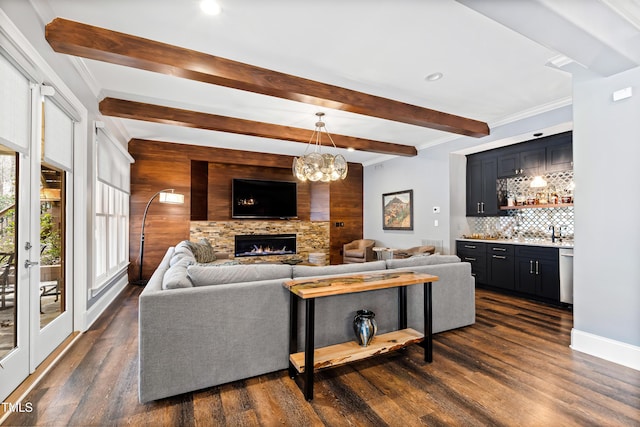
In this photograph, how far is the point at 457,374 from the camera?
230 cm

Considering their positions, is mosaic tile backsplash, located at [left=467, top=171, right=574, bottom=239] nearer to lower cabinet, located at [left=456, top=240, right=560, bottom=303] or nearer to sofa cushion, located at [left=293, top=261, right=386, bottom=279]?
lower cabinet, located at [left=456, top=240, right=560, bottom=303]

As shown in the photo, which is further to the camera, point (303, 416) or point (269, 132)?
point (269, 132)

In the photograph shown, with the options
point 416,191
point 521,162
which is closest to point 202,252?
point 416,191

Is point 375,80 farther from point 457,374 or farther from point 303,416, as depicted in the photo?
point 303,416

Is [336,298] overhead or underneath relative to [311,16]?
underneath

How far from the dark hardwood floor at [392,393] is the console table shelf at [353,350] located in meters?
0.18

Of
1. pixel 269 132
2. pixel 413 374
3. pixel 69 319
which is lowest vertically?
pixel 413 374

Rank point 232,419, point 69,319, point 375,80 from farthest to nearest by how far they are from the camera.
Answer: point 375,80, point 69,319, point 232,419

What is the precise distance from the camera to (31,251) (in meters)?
2.28

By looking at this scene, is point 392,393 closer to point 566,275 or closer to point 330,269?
point 330,269

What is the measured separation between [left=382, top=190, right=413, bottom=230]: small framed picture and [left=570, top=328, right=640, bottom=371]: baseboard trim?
12.5 feet

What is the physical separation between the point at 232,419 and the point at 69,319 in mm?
2353

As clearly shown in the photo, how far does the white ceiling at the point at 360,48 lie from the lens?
215 centimetres

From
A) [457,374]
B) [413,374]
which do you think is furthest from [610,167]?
[413,374]
